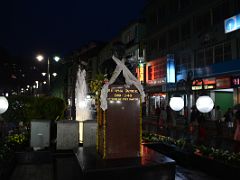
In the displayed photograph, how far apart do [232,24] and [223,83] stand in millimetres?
5261

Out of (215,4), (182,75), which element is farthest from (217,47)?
(182,75)

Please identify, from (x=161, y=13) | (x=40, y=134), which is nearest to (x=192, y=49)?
(x=161, y=13)

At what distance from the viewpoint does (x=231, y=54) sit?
25.9m

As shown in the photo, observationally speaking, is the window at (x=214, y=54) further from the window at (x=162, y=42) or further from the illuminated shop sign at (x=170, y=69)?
the window at (x=162, y=42)

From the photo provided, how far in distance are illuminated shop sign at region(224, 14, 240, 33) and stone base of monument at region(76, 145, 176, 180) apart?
20.0m

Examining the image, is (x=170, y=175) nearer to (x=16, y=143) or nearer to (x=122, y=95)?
(x=122, y=95)

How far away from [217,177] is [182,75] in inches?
1044

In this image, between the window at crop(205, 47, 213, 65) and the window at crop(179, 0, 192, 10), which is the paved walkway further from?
the window at crop(179, 0, 192, 10)

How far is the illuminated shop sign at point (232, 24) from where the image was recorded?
24.4m

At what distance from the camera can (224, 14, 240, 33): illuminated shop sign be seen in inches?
959

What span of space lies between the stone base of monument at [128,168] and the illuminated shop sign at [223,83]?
19.4m

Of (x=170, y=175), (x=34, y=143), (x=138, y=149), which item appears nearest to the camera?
(x=170, y=175)

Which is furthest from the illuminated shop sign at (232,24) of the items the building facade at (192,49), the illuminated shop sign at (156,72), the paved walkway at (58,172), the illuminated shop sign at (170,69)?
the paved walkway at (58,172)

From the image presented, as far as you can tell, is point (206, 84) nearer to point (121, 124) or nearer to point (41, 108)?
point (41, 108)
